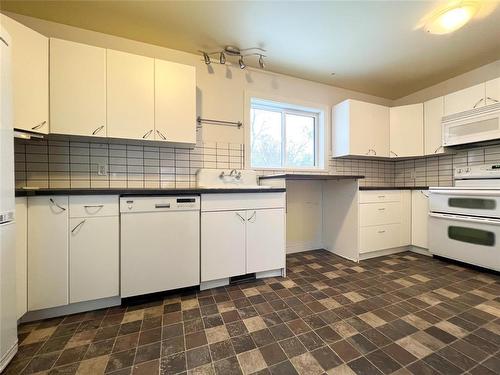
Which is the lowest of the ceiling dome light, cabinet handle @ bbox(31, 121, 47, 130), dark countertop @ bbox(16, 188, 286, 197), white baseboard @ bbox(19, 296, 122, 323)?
white baseboard @ bbox(19, 296, 122, 323)

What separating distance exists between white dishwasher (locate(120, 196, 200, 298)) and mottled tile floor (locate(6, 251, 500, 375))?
0.17 meters

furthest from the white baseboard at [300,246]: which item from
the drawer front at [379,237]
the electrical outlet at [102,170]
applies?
the electrical outlet at [102,170]

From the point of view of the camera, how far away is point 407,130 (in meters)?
3.00

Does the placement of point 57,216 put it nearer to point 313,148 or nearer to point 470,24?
point 313,148

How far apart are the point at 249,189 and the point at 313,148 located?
1621 mm

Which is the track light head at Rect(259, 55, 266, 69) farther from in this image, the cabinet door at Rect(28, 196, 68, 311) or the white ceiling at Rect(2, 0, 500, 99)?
the cabinet door at Rect(28, 196, 68, 311)

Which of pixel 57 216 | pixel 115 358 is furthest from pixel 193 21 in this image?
pixel 115 358

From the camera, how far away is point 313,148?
3.11 metres

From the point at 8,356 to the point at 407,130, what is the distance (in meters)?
4.25

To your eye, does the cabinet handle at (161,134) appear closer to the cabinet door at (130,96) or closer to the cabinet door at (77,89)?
the cabinet door at (130,96)

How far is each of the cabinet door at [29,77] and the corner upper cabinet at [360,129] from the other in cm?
306

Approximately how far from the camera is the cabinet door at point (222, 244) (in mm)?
1786

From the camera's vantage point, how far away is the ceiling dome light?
162 centimetres

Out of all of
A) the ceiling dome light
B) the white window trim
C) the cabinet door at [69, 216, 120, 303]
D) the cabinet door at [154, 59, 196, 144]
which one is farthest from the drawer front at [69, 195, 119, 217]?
the ceiling dome light
